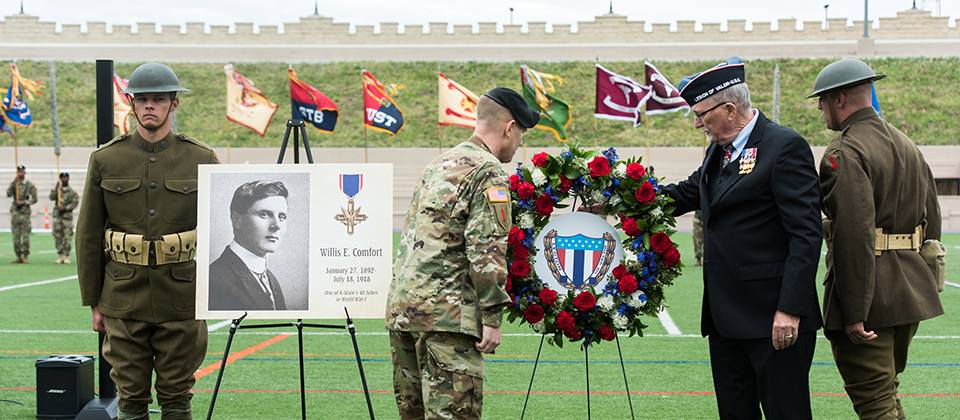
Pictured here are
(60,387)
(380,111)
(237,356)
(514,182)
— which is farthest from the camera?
(380,111)

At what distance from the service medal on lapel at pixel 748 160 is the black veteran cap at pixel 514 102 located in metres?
0.98

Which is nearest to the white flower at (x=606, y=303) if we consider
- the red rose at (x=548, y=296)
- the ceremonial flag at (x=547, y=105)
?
the red rose at (x=548, y=296)

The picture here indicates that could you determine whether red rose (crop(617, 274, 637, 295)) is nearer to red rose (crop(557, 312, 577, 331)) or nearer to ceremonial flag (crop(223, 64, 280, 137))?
red rose (crop(557, 312, 577, 331))

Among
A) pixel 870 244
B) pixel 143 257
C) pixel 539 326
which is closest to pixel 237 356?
pixel 143 257

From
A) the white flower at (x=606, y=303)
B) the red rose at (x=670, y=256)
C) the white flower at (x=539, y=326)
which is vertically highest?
the red rose at (x=670, y=256)

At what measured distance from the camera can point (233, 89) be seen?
757 inches

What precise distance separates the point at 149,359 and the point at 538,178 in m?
2.27

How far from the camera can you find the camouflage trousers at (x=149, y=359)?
3.71 m

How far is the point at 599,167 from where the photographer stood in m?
3.95

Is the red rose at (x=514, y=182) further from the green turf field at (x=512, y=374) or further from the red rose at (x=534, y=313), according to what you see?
the green turf field at (x=512, y=374)

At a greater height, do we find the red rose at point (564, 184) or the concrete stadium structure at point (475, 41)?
the concrete stadium structure at point (475, 41)

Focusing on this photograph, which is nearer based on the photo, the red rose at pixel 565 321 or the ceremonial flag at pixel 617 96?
the red rose at pixel 565 321

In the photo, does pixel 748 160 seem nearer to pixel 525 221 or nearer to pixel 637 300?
pixel 637 300

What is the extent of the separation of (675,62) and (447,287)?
4271 centimetres
